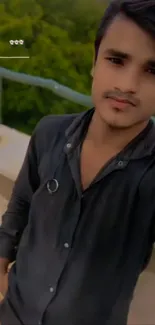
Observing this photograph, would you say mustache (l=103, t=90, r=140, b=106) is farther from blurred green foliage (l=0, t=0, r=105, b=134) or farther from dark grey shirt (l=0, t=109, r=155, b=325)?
blurred green foliage (l=0, t=0, r=105, b=134)

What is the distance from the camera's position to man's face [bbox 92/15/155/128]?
661mm

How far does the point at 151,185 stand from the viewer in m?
0.72

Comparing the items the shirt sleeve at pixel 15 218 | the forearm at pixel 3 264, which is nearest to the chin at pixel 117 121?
the shirt sleeve at pixel 15 218

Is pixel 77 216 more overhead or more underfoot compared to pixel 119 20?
more underfoot

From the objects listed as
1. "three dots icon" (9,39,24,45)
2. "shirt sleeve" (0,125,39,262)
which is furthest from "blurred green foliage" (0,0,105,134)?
"shirt sleeve" (0,125,39,262)

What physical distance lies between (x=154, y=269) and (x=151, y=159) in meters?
0.75

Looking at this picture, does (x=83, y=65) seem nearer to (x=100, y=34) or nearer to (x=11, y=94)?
(x=11, y=94)

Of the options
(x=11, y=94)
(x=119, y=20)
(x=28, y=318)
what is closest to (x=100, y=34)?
(x=119, y=20)

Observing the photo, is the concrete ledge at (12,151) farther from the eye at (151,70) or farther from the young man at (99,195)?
the eye at (151,70)

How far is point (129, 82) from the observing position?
0.67 meters

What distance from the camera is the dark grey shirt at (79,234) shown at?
0.75 meters

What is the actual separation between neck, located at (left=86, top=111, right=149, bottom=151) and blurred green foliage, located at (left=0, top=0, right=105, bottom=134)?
2.29ft

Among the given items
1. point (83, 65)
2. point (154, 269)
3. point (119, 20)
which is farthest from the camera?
point (83, 65)


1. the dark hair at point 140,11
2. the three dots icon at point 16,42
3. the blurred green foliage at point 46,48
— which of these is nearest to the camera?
the dark hair at point 140,11
